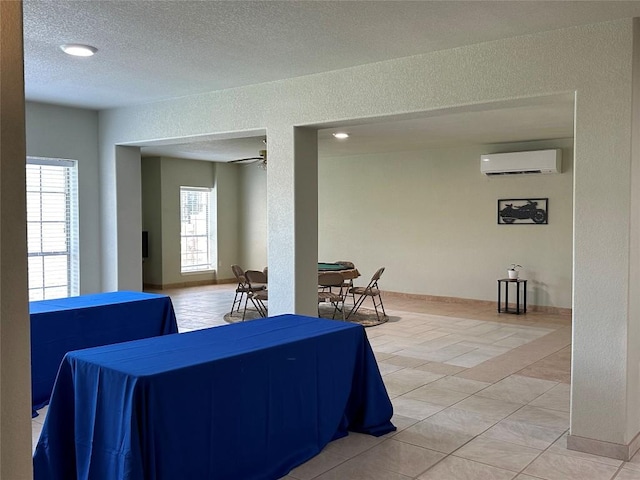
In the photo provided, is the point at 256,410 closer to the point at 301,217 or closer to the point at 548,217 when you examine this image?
the point at 301,217

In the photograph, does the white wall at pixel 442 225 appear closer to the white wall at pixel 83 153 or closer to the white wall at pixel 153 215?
the white wall at pixel 153 215

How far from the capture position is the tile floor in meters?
3.31

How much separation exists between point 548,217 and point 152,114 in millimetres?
5998

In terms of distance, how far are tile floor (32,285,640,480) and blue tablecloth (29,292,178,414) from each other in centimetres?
31

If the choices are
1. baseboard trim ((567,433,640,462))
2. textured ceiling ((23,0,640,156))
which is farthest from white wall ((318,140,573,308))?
textured ceiling ((23,0,640,156))

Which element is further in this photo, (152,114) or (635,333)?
(152,114)

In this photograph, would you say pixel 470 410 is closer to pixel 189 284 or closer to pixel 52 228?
pixel 52 228

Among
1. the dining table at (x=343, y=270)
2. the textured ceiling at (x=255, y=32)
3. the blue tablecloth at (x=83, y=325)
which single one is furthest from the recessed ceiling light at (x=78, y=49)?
the dining table at (x=343, y=270)

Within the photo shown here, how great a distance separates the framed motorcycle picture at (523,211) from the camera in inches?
352

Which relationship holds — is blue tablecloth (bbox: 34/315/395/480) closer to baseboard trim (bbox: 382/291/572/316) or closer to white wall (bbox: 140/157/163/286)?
baseboard trim (bbox: 382/291/572/316)

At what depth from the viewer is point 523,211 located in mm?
9109

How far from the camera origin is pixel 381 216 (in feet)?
35.4

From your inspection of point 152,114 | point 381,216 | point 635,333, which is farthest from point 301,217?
point 381,216

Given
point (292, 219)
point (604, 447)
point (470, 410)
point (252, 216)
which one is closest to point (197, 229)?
point (252, 216)
